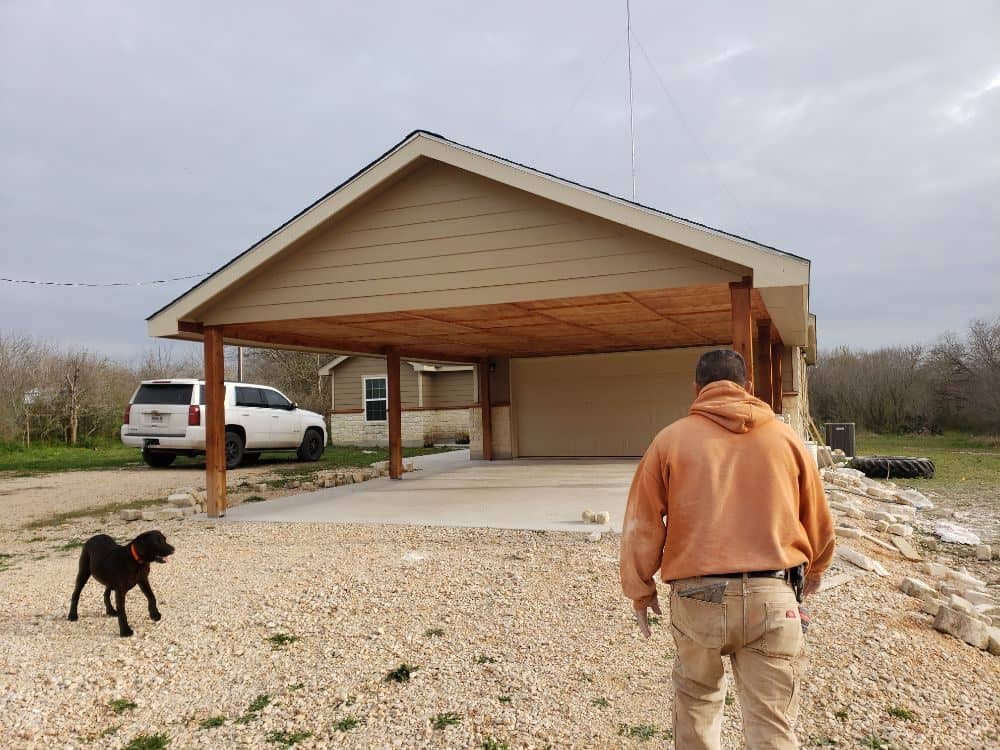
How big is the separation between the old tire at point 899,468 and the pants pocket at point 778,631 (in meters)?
14.0

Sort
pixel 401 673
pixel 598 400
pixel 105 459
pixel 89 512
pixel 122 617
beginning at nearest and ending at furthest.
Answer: pixel 401 673, pixel 122 617, pixel 89 512, pixel 598 400, pixel 105 459

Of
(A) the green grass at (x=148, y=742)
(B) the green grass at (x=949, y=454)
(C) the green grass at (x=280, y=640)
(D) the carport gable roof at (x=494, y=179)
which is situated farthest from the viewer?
(B) the green grass at (x=949, y=454)

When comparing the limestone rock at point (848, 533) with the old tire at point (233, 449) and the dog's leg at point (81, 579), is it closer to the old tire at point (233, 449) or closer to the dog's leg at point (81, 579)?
the dog's leg at point (81, 579)

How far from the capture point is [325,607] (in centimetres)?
465

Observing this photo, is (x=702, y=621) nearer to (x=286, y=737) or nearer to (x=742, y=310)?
(x=286, y=737)

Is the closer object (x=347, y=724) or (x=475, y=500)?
(x=347, y=724)

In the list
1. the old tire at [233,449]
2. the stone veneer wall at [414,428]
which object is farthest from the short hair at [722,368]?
the stone veneer wall at [414,428]

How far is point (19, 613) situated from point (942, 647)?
19.0 ft

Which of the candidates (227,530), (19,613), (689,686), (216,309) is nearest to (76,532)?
(227,530)

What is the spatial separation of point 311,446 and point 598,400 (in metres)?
7.31

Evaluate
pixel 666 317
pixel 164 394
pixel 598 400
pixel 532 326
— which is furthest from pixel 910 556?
pixel 164 394

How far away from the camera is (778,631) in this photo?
218cm

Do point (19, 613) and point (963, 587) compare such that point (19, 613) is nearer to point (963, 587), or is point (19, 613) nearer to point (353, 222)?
point (353, 222)

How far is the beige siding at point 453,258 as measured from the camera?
21.5 ft
